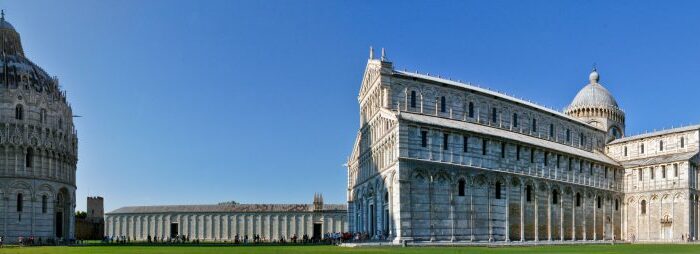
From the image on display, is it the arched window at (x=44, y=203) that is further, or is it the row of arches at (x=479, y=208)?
the arched window at (x=44, y=203)

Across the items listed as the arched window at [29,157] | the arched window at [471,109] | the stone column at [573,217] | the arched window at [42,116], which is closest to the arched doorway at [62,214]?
the arched window at [29,157]

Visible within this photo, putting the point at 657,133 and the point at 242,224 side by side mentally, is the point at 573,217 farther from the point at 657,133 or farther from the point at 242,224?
the point at 242,224

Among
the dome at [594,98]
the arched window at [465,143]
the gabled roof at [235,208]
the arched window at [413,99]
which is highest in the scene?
the dome at [594,98]

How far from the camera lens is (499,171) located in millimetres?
57812

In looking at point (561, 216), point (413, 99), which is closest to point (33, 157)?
point (413, 99)

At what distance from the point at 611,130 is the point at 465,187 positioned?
1499 inches

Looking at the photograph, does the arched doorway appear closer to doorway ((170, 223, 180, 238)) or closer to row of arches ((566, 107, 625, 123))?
doorway ((170, 223, 180, 238))

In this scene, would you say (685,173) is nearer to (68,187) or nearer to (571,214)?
(571,214)

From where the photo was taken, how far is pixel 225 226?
350 ft

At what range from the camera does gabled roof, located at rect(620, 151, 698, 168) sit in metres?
71.1

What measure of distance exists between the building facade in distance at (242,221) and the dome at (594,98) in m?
37.6

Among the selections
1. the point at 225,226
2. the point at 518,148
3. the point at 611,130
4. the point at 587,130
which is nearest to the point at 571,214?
the point at 518,148

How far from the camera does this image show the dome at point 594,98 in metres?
87.1

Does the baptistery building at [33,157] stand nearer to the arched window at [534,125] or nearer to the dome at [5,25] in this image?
the dome at [5,25]
